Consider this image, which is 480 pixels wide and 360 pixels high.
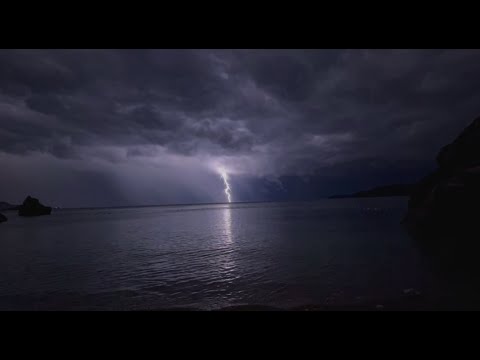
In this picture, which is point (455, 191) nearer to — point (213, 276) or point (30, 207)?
point (213, 276)

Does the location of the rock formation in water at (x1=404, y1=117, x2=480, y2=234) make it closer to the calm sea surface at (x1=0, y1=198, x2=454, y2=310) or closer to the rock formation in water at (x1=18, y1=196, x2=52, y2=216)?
the calm sea surface at (x1=0, y1=198, x2=454, y2=310)

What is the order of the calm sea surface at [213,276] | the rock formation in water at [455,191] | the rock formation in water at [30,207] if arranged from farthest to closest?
the rock formation in water at [30,207], the rock formation in water at [455,191], the calm sea surface at [213,276]

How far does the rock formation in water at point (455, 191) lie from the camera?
76.0ft

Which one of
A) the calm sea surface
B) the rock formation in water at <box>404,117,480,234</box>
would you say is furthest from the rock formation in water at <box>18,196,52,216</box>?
the rock formation in water at <box>404,117,480,234</box>

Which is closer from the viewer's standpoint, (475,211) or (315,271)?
(315,271)

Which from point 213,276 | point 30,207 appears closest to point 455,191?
point 213,276

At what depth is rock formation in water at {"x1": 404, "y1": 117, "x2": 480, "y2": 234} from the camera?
76.0ft

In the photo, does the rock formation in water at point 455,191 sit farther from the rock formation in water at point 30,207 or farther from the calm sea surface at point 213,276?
the rock formation in water at point 30,207

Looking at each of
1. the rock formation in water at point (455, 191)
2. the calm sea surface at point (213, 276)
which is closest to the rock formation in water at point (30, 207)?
the calm sea surface at point (213, 276)

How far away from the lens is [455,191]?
24.4 meters
